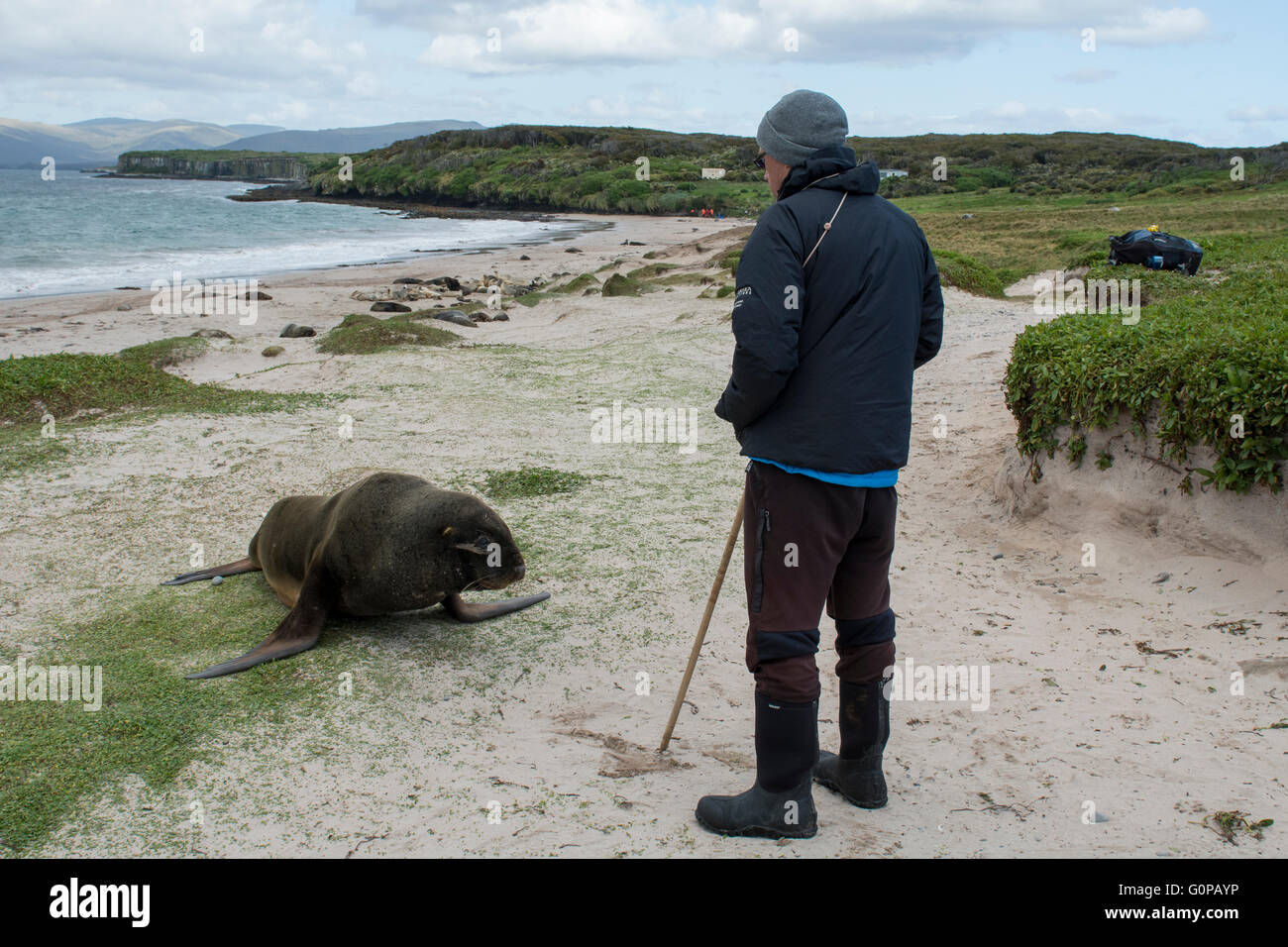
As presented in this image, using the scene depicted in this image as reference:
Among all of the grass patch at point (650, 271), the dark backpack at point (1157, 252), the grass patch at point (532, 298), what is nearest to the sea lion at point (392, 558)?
the dark backpack at point (1157, 252)

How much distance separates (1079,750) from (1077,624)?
145cm

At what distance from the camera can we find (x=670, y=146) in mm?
103250

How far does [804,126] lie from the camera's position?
3287 mm

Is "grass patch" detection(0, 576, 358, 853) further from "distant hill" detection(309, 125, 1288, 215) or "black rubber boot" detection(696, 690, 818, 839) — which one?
"distant hill" detection(309, 125, 1288, 215)

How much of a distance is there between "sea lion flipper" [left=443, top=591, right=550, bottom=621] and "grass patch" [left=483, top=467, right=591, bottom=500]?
196cm

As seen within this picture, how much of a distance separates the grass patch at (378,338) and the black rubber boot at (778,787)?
1136 cm

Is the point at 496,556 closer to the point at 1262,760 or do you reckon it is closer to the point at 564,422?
the point at 1262,760

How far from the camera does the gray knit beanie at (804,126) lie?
129 inches

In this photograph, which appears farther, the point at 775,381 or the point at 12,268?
the point at 12,268

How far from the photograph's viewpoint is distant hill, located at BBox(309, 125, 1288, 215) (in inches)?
2133

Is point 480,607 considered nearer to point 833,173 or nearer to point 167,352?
point 833,173

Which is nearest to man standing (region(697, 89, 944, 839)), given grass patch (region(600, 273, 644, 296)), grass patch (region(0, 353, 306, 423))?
grass patch (region(0, 353, 306, 423))

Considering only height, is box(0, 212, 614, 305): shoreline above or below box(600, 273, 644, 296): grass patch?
above

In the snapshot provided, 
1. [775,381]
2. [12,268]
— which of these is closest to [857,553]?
[775,381]
